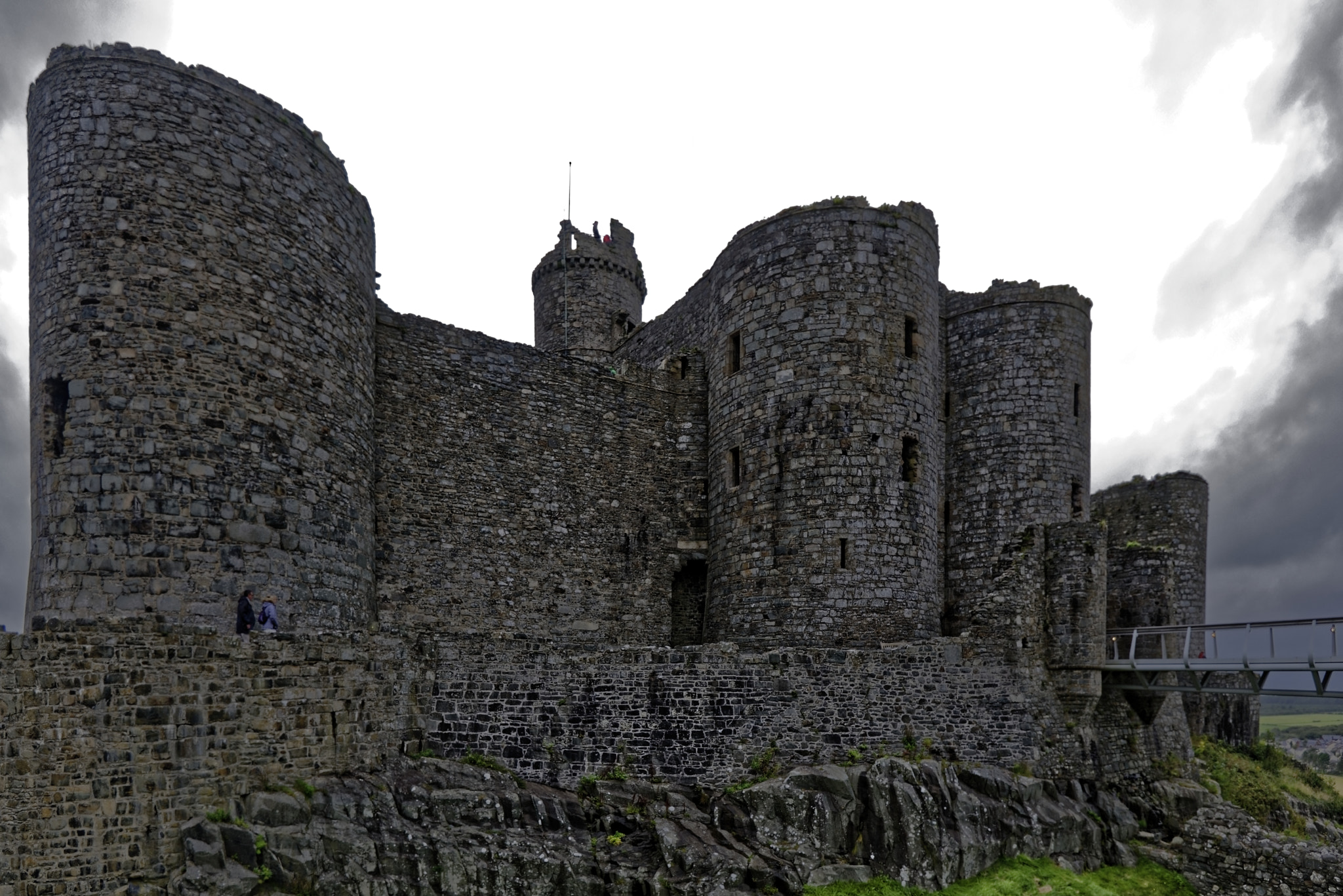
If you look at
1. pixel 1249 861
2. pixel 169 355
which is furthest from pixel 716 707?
pixel 1249 861

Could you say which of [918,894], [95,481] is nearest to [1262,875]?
[918,894]

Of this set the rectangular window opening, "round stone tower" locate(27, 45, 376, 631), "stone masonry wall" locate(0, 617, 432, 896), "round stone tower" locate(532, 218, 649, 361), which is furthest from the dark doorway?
"round stone tower" locate(532, 218, 649, 361)

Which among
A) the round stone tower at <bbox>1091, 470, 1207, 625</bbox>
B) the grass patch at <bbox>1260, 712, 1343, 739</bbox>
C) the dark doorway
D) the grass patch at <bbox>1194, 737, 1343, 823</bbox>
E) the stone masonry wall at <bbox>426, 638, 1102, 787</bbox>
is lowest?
the grass patch at <bbox>1260, 712, 1343, 739</bbox>

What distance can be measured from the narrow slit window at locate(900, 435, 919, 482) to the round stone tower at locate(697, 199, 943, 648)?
0.03m

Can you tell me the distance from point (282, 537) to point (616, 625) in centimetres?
843

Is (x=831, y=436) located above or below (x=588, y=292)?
below

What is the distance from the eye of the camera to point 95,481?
11633mm

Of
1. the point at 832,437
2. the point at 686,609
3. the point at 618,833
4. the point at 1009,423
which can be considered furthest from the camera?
the point at 686,609

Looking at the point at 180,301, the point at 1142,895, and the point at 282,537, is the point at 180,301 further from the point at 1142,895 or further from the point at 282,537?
the point at 1142,895

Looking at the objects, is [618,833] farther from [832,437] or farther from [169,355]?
[169,355]

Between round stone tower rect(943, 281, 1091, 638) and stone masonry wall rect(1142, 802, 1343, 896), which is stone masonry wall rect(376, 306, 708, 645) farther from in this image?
stone masonry wall rect(1142, 802, 1343, 896)

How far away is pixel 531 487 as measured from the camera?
1862 centimetres

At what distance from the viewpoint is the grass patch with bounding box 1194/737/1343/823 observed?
2088cm

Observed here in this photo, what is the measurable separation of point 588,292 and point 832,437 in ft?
60.1
